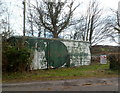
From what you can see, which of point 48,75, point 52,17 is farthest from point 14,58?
point 52,17

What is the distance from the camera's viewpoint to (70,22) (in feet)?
108

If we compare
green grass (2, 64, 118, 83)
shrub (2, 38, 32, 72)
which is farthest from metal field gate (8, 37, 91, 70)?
green grass (2, 64, 118, 83)

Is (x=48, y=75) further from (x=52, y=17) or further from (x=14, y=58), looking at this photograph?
(x=52, y=17)

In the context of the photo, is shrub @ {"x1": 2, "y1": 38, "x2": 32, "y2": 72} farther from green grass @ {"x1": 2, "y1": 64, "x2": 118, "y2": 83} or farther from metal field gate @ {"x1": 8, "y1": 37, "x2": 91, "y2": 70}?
metal field gate @ {"x1": 8, "y1": 37, "x2": 91, "y2": 70}

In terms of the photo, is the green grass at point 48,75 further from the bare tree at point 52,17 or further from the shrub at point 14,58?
the bare tree at point 52,17

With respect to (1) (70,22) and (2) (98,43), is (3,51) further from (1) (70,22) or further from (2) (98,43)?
(2) (98,43)

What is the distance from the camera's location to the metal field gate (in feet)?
55.4

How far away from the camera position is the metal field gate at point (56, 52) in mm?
16875

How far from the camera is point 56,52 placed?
18750 mm

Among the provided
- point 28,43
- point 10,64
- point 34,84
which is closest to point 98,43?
point 28,43

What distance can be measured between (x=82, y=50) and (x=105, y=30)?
15.3m

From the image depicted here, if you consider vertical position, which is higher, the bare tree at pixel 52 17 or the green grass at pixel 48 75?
the bare tree at pixel 52 17

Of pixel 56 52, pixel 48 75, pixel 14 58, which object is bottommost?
pixel 48 75

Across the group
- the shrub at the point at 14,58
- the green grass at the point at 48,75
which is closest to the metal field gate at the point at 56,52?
the shrub at the point at 14,58
